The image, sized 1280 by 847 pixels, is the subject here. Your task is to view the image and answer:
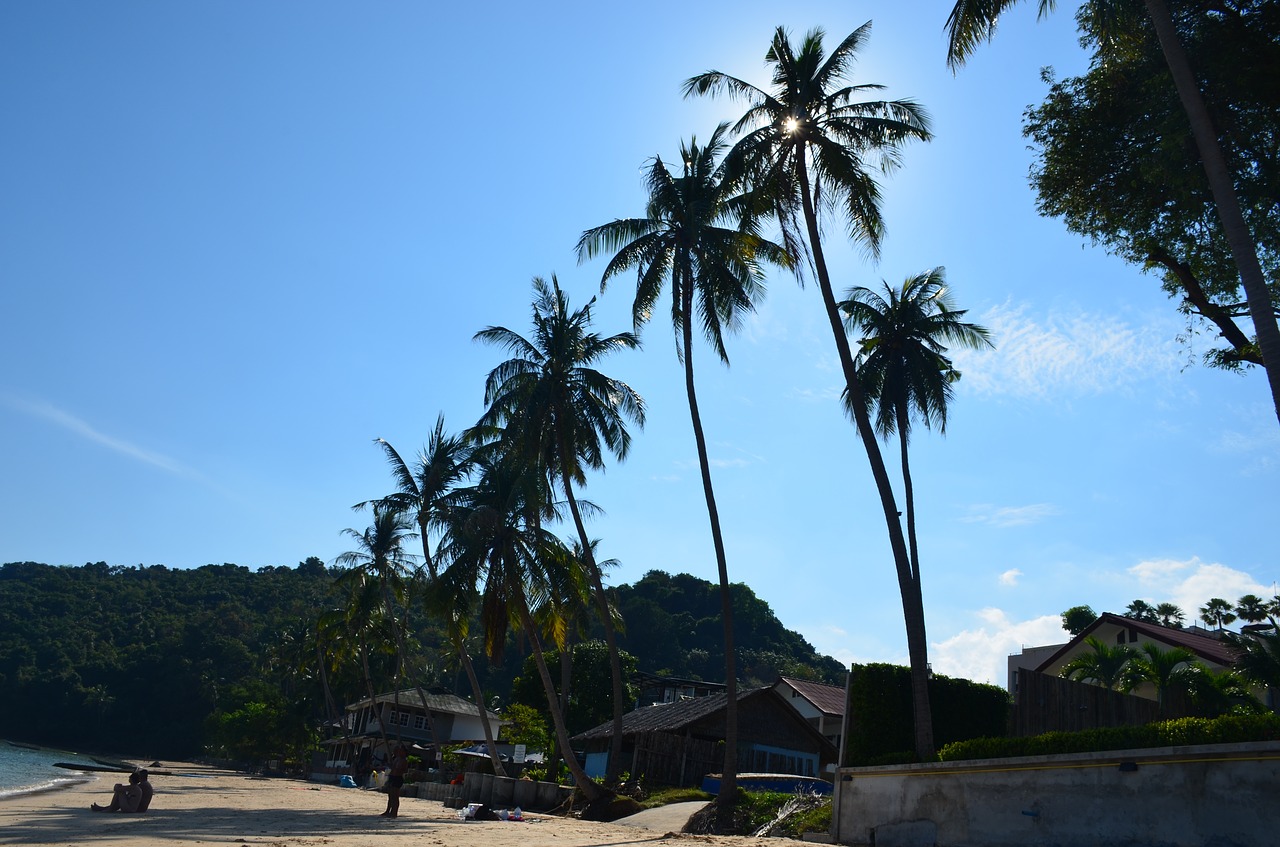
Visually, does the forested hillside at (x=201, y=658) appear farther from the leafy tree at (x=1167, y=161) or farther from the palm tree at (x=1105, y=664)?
the leafy tree at (x=1167, y=161)

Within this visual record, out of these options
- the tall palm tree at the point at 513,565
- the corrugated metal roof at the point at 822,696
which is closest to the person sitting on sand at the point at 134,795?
the tall palm tree at the point at 513,565

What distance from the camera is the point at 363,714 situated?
215 feet

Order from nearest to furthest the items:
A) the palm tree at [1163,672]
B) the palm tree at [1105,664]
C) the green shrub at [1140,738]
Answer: the green shrub at [1140,738] < the palm tree at [1163,672] < the palm tree at [1105,664]

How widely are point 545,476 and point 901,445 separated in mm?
10912

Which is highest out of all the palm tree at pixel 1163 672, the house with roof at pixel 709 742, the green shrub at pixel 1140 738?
the palm tree at pixel 1163 672

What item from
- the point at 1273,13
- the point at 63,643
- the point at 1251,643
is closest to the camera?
the point at 1273,13

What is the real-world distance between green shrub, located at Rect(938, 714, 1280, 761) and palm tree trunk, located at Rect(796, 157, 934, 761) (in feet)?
6.18

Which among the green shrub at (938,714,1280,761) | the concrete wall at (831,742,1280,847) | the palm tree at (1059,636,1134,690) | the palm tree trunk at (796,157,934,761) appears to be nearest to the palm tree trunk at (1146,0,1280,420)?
the green shrub at (938,714,1280,761)

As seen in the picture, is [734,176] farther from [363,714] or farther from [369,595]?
[363,714]

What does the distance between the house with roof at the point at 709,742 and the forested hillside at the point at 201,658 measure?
42.1 m

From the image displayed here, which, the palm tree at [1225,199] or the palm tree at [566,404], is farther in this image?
the palm tree at [566,404]

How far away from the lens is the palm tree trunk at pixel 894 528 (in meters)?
15.0

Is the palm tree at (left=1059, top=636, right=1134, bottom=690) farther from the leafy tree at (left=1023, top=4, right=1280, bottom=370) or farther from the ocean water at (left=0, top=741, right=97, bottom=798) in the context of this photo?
the ocean water at (left=0, top=741, right=97, bottom=798)

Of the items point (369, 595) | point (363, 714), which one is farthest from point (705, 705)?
point (363, 714)
